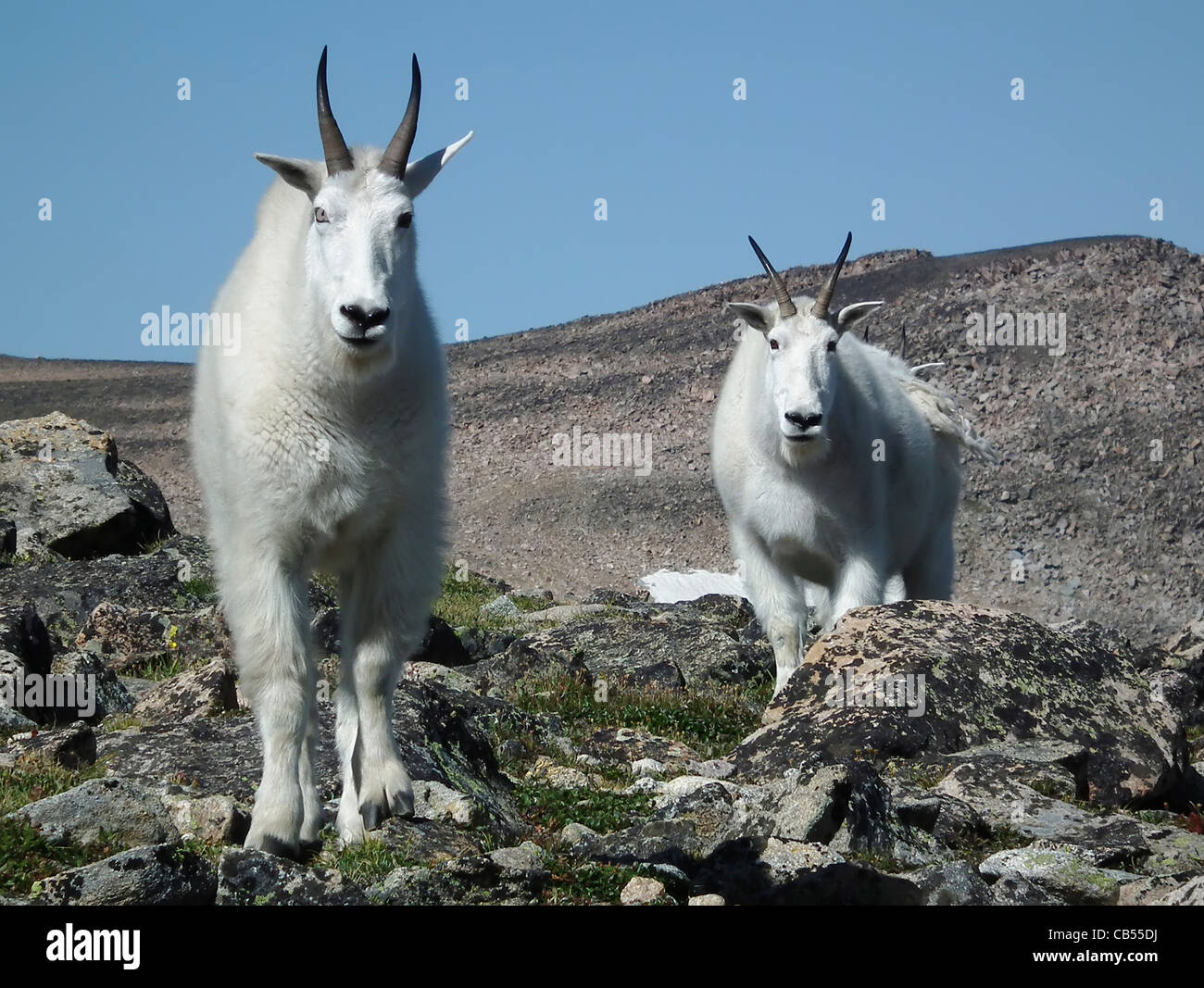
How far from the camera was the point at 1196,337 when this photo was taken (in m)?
36.2

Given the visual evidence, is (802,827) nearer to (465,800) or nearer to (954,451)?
(465,800)

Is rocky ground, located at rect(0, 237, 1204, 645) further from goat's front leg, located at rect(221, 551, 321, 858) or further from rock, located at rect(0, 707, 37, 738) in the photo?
goat's front leg, located at rect(221, 551, 321, 858)

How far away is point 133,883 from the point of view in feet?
16.1

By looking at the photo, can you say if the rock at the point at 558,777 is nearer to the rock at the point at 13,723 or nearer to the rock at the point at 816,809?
the rock at the point at 816,809

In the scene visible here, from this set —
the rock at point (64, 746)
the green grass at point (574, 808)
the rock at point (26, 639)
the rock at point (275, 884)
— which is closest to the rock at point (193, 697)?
the rock at point (26, 639)

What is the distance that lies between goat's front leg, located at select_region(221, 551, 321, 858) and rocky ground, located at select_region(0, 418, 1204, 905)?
306 mm

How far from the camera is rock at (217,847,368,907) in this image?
5.11m

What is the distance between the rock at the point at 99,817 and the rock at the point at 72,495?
7.94 metres

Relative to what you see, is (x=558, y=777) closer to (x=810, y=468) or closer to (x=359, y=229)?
(x=359, y=229)

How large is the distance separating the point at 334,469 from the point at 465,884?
1750 mm

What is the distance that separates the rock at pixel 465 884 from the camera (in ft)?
17.2

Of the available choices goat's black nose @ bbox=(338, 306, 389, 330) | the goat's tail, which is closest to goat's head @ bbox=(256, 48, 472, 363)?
goat's black nose @ bbox=(338, 306, 389, 330)

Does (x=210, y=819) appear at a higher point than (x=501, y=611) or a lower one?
lower

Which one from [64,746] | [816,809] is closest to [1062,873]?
[816,809]
